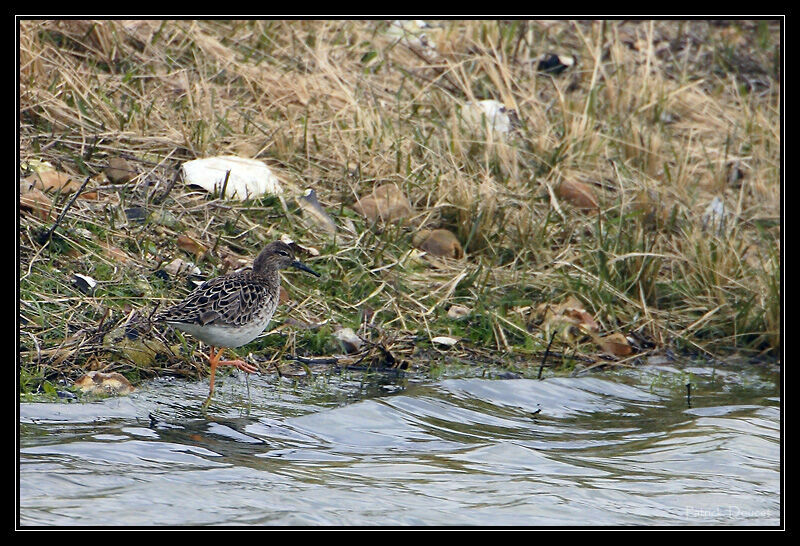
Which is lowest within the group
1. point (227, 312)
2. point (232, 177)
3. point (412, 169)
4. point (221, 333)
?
point (221, 333)

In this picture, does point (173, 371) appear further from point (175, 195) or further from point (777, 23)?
point (777, 23)

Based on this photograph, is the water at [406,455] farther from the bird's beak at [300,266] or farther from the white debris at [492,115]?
the white debris at [492,115]

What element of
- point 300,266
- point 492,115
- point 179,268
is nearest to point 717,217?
point 492,115

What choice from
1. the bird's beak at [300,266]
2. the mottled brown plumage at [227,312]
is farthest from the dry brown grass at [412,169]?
the mottled brown plumage at [227,312]

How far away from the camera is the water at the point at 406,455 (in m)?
4.63

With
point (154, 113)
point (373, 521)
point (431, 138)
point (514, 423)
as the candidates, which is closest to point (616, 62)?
point (431, 138)

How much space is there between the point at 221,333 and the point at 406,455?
1384 millimetres

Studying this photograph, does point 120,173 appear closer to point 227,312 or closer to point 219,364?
point 219,364

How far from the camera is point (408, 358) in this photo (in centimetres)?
729

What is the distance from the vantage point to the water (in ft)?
15.2

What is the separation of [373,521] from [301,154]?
5049mm

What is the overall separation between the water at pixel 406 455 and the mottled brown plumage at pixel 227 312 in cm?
34

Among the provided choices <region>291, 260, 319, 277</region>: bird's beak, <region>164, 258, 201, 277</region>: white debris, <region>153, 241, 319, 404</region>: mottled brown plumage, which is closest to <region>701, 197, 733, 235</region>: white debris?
<region>291, 260, 319, 277</region>: bird's beak

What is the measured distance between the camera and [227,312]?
622 cm
